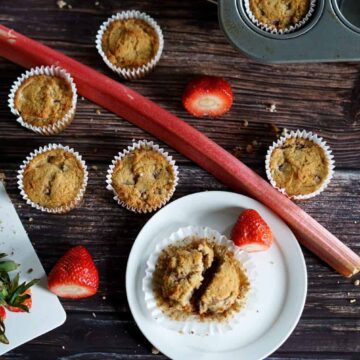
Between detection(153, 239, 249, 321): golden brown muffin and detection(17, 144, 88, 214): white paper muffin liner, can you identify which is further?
detection(17, 144, 88, 214): white paper muffin liner

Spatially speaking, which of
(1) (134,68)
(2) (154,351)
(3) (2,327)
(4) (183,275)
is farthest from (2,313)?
(1) (134,68)

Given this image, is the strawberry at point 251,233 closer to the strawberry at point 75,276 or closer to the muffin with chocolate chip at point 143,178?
the muffin with chocolate chip at point 143,178

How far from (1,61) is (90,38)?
36 centimetres

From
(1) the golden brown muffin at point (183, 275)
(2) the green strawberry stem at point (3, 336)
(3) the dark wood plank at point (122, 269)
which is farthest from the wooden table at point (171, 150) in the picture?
(1) the golden brown muffin at point (183, 275)

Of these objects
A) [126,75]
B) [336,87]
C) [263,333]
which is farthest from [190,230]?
[336,87]

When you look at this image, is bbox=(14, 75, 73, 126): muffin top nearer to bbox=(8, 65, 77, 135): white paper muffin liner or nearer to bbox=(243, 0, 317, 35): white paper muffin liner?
bbox=(8, 65, 77, 135): white paper muffin liner

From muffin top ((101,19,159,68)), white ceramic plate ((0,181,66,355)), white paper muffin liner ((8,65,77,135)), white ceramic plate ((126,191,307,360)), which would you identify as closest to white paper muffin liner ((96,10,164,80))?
muffin top ((101,19,159,68))

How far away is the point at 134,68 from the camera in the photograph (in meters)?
2.51

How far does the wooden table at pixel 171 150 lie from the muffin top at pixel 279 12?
249 millimetres

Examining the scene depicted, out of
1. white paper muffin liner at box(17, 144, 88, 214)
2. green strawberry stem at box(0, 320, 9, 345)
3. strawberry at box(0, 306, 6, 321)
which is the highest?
white paper muffin liner at box(17, 144, 88, 214)

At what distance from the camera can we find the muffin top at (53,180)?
2412 mm

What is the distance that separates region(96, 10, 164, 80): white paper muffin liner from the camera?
2.51 m

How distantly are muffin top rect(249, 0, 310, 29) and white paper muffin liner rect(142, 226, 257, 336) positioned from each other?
30.6 inches

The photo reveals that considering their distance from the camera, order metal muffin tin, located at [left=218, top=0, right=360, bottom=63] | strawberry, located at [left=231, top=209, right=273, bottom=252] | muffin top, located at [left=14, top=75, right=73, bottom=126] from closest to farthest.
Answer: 1. metal muffin tin, located at [left=218, top=0, right=360, bottom=63]
2. strawberry, located at [left=231, top=209, right=273, bottom=252]
3. muffin top, located at [left=14, top=75, right=73, bottom=126]
